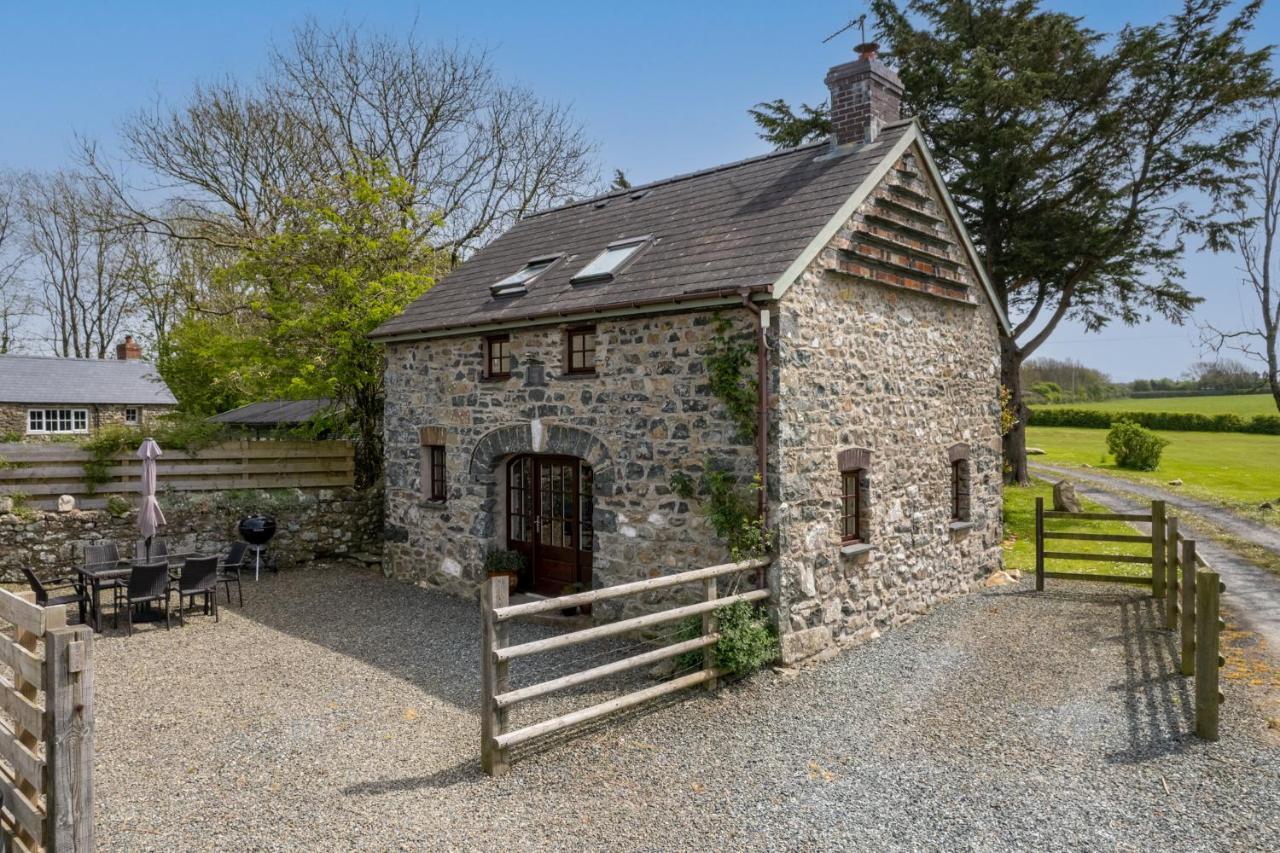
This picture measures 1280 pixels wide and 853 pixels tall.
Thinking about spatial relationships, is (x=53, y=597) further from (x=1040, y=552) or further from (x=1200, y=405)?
(x=1200, y=405)

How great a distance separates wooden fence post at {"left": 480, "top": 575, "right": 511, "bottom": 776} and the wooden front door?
15.6ft

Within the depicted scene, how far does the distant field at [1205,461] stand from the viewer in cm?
2414

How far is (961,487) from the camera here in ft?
40.8

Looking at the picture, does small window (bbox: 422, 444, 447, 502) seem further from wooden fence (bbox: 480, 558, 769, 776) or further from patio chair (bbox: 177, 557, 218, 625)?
wooden fence (bbox: 480, 558, 769, 776)

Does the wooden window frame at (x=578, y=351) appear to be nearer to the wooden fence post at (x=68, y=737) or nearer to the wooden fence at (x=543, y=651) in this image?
the wooden fence at (x=543, y=651)

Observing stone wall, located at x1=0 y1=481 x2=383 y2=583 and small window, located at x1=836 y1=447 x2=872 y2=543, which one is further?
stone wall, located at x1=0 y1=481 x2=383 y2=583

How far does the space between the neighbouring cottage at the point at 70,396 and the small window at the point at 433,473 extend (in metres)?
21.7

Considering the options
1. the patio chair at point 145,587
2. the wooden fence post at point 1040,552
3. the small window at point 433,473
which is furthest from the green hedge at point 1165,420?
the patio chair at point 145,587

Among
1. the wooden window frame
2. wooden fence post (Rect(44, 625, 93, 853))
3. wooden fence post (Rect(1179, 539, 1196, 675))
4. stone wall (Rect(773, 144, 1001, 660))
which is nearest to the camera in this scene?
wooden fence post (Rect(44, 625, 93, 853))

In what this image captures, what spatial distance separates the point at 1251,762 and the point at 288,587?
42.0ft

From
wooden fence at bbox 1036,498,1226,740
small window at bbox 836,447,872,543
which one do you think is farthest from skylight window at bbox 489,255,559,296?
wooden fence at bbox 1036,498,1226,740

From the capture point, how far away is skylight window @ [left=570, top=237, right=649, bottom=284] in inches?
419

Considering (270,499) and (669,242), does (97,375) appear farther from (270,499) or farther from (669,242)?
(669,242)

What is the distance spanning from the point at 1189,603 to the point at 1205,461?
31075 mm
